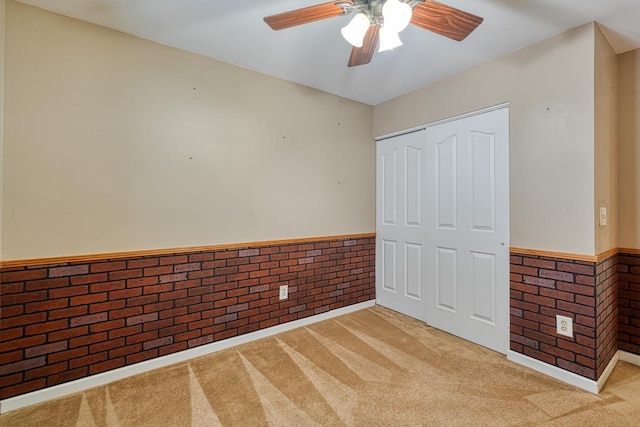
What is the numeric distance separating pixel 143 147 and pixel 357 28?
1.69 m

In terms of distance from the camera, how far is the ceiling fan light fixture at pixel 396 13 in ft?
4.38

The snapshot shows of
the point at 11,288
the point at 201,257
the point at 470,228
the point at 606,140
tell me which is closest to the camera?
the point at 11,288

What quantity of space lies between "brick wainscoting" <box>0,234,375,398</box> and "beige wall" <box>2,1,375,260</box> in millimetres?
146

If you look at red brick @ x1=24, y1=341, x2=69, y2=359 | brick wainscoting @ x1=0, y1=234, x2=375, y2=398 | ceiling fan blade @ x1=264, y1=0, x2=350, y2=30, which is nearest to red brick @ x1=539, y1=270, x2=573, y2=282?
brick wainscoting @ x1=0, y1=234, x2=375, y2=398

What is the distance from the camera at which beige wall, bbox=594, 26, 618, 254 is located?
77.9 inches

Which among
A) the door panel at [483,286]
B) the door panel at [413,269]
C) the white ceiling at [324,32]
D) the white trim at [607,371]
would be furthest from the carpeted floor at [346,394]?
the white ceiling at [324,32]

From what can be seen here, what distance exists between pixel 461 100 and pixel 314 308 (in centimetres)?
242

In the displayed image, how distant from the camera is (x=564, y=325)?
2053 mm

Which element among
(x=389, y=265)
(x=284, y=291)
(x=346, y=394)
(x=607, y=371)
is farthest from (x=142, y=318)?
(x=607, y=371)

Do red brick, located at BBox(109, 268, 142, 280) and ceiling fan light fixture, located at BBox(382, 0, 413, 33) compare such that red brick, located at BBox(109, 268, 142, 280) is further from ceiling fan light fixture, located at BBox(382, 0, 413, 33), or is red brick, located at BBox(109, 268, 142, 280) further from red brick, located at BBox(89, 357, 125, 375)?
ceiling fan light fixture, located at BBox(382, 0, 413, 33)

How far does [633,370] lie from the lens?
216cm

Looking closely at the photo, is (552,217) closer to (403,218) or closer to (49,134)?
(403,218)

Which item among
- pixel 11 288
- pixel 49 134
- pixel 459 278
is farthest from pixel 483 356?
pixel 49 134

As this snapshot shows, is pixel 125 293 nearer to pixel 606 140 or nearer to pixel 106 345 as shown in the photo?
pixel 106 345
